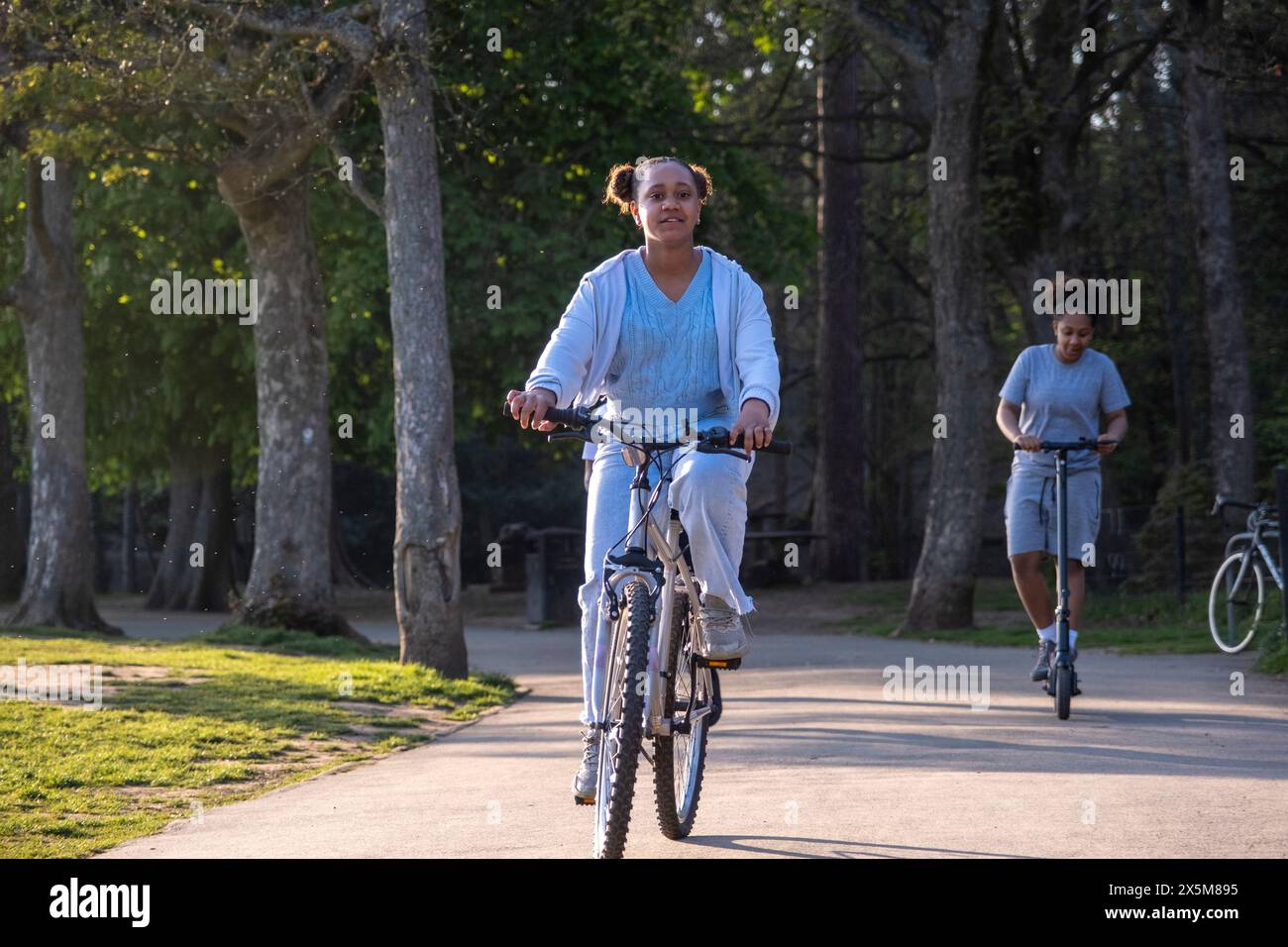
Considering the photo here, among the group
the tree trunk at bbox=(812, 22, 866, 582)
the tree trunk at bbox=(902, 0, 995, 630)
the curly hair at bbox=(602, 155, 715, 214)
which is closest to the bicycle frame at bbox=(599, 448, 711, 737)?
the curly hair at bbox=(602, 155, 715, 214)

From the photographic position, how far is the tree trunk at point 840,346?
32594 mm

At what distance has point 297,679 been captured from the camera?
1393 centimetres

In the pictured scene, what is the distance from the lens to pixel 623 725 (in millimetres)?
5488

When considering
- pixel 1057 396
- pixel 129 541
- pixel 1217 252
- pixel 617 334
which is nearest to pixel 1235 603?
pixel 1057 396

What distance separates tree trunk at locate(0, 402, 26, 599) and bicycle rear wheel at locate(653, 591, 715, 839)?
3223 centimetres

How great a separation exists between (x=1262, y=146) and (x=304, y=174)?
17416 millimetres

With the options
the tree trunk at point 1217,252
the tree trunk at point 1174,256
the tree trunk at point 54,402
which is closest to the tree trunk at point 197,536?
the tree trunk at point 54,402

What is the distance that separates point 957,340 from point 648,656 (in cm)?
1560

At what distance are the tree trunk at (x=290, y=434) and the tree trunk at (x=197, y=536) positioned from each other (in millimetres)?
12896

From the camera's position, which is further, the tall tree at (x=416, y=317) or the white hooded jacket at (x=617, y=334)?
the tall tree at (x=416, y=317)

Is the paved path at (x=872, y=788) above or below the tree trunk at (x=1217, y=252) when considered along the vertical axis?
below

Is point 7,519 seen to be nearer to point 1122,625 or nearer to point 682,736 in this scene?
point 1122,625

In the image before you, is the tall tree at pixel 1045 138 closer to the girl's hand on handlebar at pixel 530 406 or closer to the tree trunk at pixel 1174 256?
the tree trunk at pixel 1174 256
